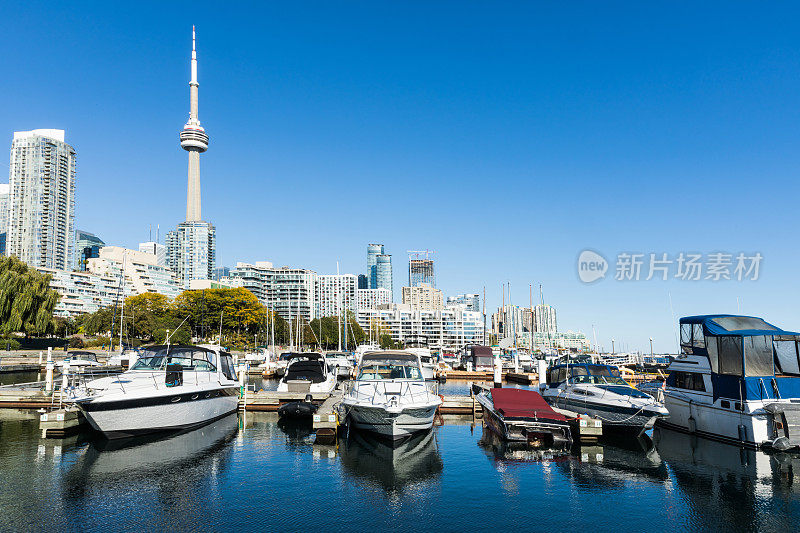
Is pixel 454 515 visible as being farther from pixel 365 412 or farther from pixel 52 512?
pixel 52 512

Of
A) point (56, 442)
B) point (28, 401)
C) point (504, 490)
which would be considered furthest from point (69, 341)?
point (504, 490)

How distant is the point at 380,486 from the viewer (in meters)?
16.8

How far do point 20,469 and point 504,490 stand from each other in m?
15.7

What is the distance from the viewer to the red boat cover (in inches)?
902

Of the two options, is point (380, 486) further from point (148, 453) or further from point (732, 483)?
point (732, 483)

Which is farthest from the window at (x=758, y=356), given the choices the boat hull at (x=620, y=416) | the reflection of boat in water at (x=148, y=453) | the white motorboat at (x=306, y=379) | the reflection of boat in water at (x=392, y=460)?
the white motorboat at (x=306, y=379)

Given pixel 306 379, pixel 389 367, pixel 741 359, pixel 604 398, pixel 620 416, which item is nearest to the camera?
pixel 741 359

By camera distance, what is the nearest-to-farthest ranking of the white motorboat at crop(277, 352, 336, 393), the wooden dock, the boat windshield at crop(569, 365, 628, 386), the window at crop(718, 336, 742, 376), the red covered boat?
the red covered boat → the window at crop(718, 336, 742, 376) → the wooden dock → the boat windshield at crop(569, 365, 628, 386) → the white motorboat at crop(277, 352, 336, 393)

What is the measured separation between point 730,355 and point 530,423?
370 inches

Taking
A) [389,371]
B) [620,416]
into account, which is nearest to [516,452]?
[620,416]

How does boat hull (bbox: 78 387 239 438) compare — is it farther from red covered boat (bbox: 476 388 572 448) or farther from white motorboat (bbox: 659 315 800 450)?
white motorboat (bbox: 659 315 800 450)

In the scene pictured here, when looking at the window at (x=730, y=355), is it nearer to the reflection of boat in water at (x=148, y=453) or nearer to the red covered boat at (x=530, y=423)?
the red covered boat at (x=530, y=423)

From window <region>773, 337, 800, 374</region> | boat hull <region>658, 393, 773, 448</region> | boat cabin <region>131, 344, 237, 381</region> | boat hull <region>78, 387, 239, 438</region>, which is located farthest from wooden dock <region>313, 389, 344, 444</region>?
window <region>773, 337, 800, 374</region>

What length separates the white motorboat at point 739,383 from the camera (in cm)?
2169
